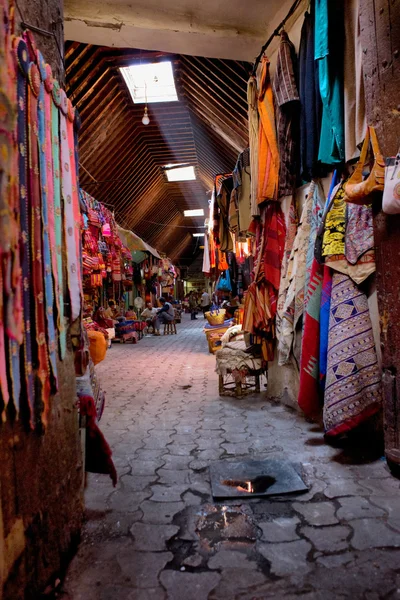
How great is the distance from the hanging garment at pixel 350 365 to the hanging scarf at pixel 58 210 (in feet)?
6.98

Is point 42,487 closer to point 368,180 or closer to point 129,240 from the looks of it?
point 368,180

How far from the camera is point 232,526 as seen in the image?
2.20 meters

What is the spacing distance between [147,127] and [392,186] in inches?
337

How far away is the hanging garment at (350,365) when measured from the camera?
2.95 m

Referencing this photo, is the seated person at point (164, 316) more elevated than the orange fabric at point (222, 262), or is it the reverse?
the orange fabric at point (222, 262)

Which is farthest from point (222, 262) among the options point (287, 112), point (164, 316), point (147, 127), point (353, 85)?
point (164, 316)

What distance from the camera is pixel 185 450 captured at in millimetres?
3385

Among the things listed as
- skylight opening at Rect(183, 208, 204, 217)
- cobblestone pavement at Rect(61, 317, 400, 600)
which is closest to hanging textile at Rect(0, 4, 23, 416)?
cobblestone pavement at Rect(61, 317, 400, 600)

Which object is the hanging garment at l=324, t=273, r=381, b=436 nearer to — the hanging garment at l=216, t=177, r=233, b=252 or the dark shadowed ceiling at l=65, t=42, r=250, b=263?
the dark shadowed ceiling at l=65, t=42, r=250, b=263

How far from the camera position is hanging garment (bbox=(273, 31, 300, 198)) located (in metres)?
3.93

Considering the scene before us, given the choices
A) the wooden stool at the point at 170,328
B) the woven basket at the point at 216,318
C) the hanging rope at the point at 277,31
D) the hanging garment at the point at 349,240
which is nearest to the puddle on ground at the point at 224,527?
the hanging garment at the point at 349,240

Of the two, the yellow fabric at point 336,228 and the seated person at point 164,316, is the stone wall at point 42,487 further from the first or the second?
the seated person at point 164,316

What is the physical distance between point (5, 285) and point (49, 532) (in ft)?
3.93

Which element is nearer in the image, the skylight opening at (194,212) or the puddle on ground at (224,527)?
the puddle on ground at (224,527)
